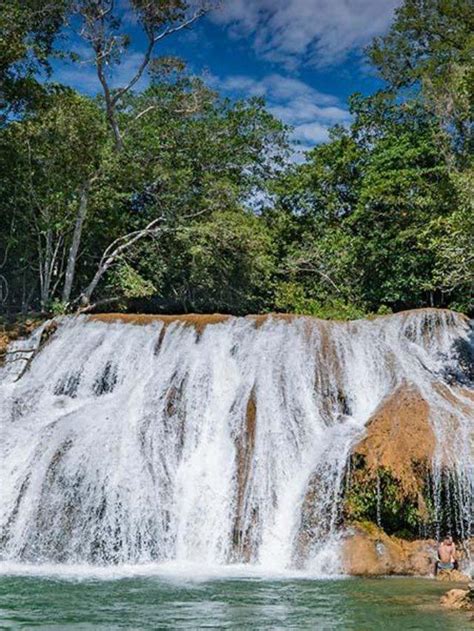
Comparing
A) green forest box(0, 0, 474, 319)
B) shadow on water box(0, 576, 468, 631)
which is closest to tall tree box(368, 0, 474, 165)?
green forest box(0, 0, 474, 319)

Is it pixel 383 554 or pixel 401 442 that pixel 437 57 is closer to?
pixel 401 442

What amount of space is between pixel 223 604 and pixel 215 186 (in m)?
22.1

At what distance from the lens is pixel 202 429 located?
15188mm

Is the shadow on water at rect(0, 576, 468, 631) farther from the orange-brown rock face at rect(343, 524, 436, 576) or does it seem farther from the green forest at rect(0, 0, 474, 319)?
the green forest at rect(0, 0, 474, 319)

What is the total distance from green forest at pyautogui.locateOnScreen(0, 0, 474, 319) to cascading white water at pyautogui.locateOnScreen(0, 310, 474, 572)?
244 inches

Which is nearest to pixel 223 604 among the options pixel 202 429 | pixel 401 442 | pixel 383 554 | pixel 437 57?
pixel 383 554

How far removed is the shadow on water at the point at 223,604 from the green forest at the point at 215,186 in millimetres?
14981

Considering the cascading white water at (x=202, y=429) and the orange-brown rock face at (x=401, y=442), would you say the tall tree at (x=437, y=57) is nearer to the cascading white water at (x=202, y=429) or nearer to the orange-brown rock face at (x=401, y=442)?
the cascading white water at (x=202, y=429)

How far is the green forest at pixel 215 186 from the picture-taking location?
24.8 m

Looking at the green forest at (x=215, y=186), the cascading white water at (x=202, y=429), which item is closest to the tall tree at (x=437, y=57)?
the green forest at (x=215, y=186)

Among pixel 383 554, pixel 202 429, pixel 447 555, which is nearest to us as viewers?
pixel 447 555

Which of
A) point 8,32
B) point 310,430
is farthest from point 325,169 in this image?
point 310,430

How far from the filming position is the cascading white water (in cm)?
1253

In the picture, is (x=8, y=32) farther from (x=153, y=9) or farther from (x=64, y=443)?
(x=64, y=443)
